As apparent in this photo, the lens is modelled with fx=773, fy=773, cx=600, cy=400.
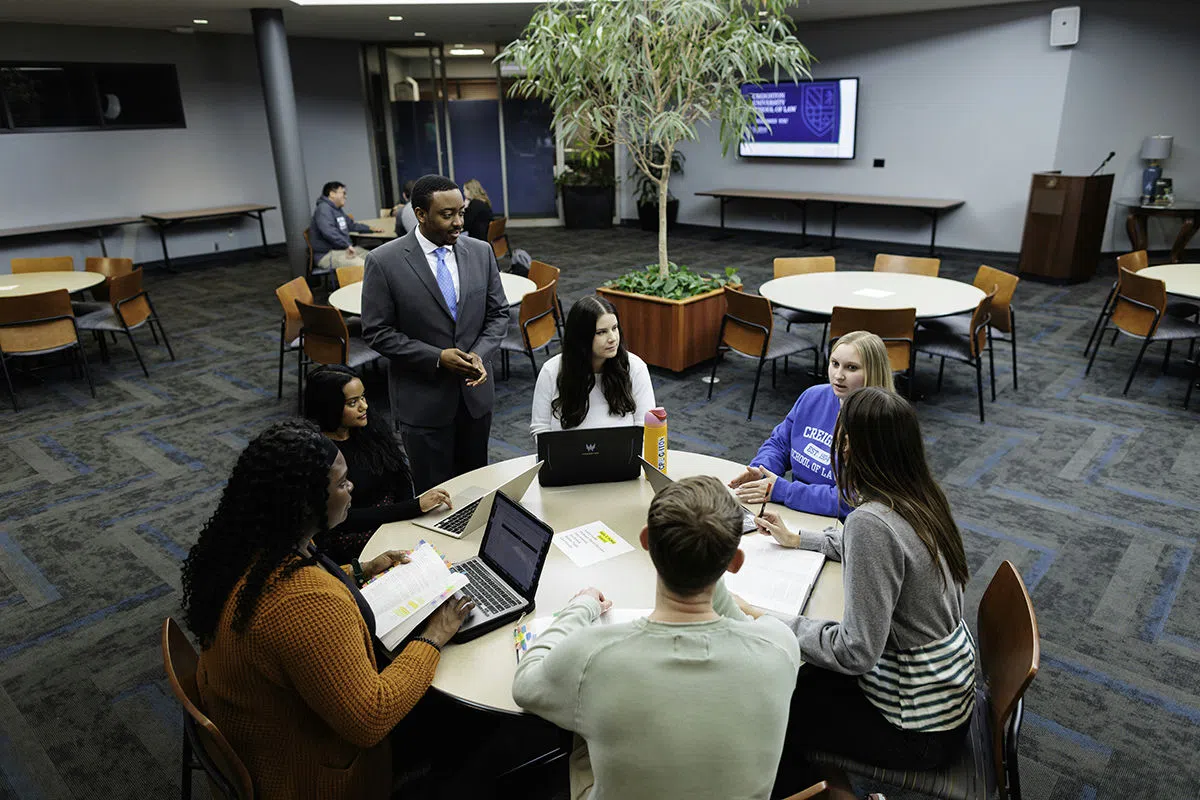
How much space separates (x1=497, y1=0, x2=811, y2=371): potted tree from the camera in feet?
15.5

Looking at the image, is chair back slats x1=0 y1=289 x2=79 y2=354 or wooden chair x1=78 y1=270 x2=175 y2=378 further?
wooden chair x1=78 y1=270 x2=175 y2=378

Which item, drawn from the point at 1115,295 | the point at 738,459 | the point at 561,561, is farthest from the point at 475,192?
the point at 561,561

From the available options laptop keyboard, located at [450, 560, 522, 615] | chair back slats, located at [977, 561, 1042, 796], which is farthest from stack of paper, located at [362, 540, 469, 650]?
chair back slats, located at [977, 561, 1042, 796]

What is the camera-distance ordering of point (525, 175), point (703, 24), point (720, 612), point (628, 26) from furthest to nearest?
1. point (525, 175)
2. point (703, 24)
3. point (628, 26)
4. point (720, 612)

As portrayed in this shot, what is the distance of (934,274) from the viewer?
586cm

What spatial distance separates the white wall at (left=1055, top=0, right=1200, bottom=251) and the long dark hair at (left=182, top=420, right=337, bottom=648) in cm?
992

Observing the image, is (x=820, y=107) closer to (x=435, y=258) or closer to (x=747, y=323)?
(x=747, y=323)

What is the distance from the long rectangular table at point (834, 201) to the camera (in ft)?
32.1

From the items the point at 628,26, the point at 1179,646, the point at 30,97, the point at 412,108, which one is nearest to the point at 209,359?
the point at 628,26

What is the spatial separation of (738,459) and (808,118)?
26.9 feet

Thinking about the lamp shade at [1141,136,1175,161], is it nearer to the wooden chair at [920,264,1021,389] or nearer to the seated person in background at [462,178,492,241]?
the wooden chair at [920,264,1021,389]

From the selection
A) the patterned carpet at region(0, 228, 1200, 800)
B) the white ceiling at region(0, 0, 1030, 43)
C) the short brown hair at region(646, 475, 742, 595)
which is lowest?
the patterned carpet at region(0, 228, 1200, 800)

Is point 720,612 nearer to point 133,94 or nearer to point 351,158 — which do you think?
point 133,94

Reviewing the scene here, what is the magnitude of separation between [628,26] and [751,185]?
7.79 m
